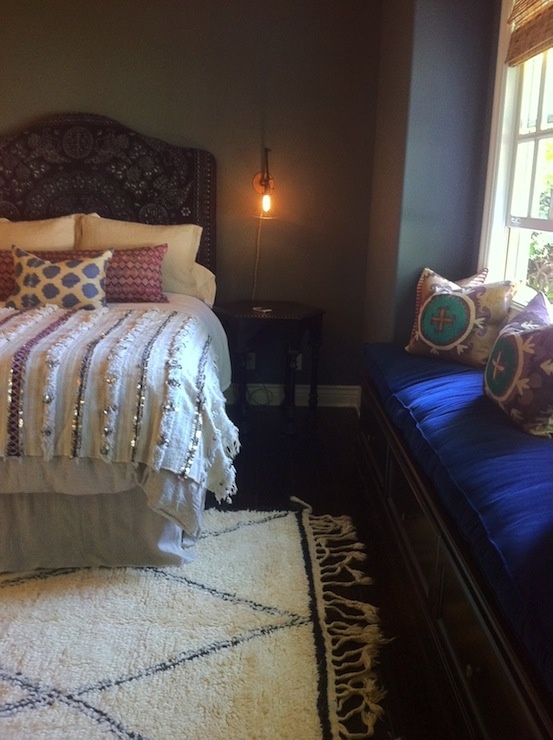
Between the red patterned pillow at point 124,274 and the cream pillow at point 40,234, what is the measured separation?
106 mm

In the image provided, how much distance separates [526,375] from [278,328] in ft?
5.59

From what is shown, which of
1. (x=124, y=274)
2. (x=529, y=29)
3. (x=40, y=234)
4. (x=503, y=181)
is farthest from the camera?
(x=40, y=234)

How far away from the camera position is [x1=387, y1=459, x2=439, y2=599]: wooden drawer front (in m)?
1.75

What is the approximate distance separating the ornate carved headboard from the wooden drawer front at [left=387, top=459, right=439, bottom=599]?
2033mm

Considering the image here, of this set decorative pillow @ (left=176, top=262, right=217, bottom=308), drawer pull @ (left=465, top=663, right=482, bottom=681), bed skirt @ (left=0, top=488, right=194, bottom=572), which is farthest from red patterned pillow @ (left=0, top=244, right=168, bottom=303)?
drawer pull @ (left=465, top=663, right=482, bottom=681)

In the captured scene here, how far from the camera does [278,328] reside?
336cm

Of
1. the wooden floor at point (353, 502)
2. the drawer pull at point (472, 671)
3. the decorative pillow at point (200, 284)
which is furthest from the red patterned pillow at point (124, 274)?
the drawer pull at point (472, 671)

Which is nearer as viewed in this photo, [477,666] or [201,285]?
[477,666]

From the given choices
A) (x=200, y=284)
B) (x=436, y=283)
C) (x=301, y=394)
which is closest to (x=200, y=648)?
(x=436, y=283)

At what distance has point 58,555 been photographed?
217 cm

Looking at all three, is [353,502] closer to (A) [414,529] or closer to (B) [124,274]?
(A) [414,529]

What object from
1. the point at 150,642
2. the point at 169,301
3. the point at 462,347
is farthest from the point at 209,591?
Answer: the point at 169,301

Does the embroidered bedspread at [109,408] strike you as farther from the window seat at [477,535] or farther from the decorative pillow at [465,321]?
the decorative pillow at [465,321]

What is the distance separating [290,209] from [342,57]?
0.84 m
